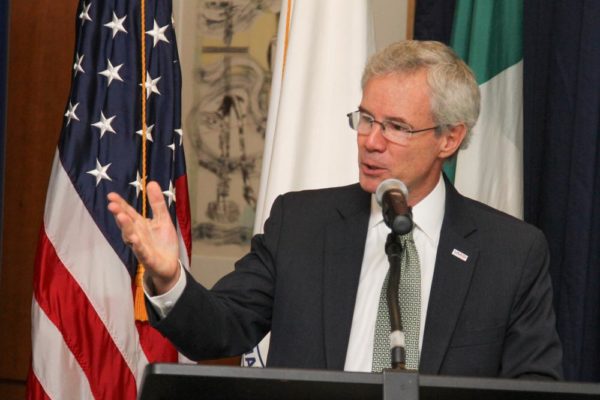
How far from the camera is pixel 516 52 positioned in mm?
3828

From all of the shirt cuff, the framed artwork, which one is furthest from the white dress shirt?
the framed artwork

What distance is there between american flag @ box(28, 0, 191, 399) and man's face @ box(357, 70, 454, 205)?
131 centimetres

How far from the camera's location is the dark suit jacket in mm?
2441

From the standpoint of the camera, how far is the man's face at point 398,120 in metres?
2.50

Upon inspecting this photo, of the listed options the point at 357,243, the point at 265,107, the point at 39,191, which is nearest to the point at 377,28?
the point at 265,107

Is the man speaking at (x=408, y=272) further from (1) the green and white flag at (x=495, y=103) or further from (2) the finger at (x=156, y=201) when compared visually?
(1) the green and white flag at (x=495, y=103)

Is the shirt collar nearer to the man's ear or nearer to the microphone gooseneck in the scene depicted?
the man's ear

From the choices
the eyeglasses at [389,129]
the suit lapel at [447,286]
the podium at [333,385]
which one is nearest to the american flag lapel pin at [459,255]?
the suit lapel at [447,286]

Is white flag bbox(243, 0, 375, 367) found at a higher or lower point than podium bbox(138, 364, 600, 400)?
higher

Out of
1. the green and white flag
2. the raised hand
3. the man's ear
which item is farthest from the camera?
the green and white flag

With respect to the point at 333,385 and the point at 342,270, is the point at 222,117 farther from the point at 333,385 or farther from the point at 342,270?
the point at 333,385

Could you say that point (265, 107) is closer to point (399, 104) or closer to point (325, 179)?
point (325, 179)

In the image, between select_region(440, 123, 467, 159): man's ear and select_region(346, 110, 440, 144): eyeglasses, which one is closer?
select_region(346, 110, 440, 144): eyeglasses

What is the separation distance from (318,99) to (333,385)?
230 centimetres
